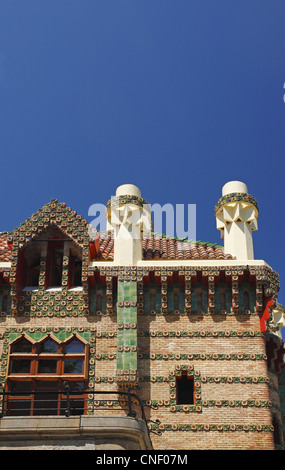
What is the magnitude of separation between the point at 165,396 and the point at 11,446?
18.8 feet

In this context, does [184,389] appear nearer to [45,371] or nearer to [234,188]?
[45,371]

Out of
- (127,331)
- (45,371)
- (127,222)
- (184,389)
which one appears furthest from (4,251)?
(184,389)

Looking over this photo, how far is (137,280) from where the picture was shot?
2077 cm

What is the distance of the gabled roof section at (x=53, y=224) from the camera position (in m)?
21.3

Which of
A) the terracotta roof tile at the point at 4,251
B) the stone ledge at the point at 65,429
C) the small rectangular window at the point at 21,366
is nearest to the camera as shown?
the stone ledge at the point at 65,429

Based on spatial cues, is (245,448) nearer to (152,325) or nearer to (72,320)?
(152,325)

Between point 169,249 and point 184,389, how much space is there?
5511mm

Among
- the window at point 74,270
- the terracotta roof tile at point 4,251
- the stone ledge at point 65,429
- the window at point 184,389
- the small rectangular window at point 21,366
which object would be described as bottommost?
the stone ledge at point 65,429

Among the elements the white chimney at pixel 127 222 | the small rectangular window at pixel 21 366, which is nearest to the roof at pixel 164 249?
the white chimney at pixel 127 222

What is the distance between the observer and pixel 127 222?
2188 centimetres

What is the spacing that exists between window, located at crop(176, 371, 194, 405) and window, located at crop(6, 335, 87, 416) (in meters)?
2.98

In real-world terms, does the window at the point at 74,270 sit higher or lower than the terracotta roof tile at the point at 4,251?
lower

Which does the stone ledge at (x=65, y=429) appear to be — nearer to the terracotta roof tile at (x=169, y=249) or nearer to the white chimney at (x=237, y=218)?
the terracotta roof tile at (x=169, y=249)

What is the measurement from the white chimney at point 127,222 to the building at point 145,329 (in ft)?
0.15
